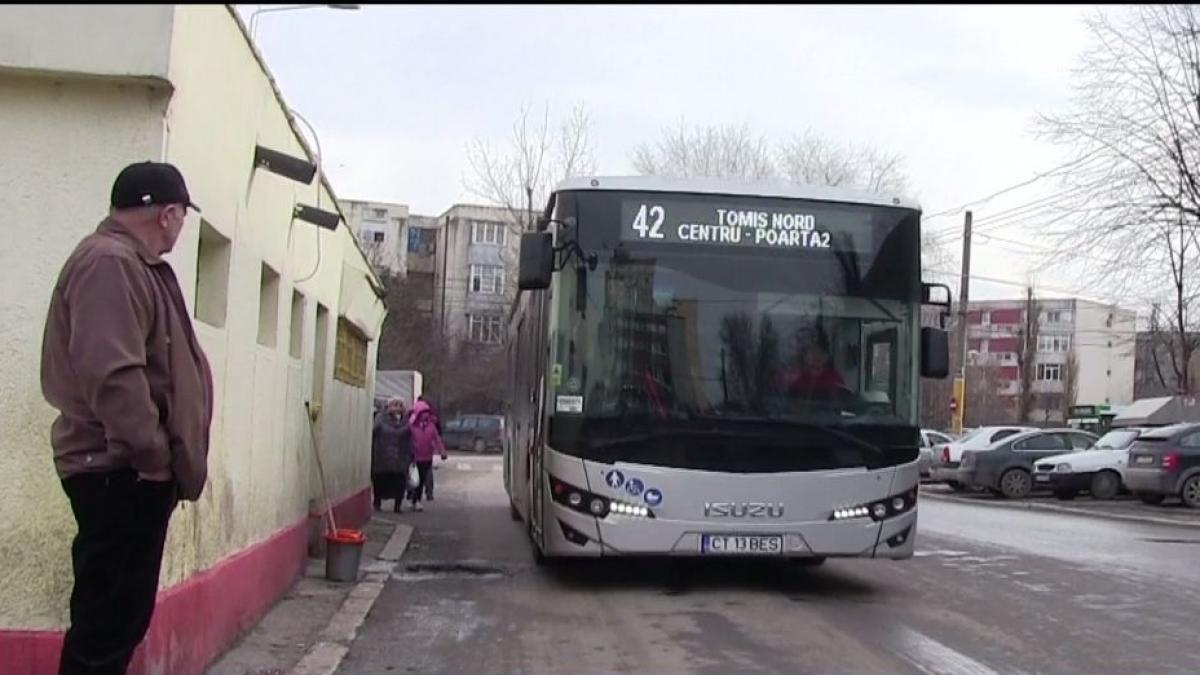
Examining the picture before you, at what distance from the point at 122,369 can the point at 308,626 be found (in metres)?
4.87

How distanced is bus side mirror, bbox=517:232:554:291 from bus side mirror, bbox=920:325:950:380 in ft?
10.7

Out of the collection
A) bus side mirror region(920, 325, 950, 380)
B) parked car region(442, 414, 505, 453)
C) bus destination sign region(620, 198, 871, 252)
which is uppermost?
bus destination sign region(620, 198, 871, 252)

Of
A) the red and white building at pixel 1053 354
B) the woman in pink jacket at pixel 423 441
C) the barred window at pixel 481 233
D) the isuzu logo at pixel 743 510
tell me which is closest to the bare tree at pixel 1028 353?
the red and white building at pixel 1053 354

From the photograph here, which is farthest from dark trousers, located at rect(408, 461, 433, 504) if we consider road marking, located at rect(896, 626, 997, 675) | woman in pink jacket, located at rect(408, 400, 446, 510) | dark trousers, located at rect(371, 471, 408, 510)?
road marking, located at rect(896, 626, 997, 675)

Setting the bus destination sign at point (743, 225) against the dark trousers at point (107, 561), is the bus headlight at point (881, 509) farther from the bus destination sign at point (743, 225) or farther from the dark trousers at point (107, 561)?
the dark trousers at point (107, 561)

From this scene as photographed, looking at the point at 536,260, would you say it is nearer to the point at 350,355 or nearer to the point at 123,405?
the point at 350,355

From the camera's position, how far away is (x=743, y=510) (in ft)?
33.6

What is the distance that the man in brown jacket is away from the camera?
4180mm

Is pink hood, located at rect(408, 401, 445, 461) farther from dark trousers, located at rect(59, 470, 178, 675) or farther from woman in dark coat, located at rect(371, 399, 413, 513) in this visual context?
dark trousers, located at rect(59, 470, 178, 675)

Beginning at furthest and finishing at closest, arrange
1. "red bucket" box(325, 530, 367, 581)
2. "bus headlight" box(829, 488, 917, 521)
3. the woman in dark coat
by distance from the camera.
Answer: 1. the woman in dark coat
2. "red bucket" box(325, 530, 367, 581)
3. "bus headlight" box(829, 488, 917, 521)

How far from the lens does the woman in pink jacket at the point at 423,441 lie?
2077 centimetres

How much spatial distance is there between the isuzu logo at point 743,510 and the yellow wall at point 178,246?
3.39 metres

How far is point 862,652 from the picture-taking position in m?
8.12

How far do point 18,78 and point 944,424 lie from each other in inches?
3061
